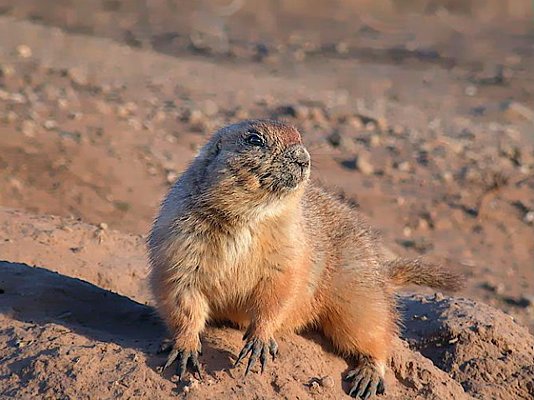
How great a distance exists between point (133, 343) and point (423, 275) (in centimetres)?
192

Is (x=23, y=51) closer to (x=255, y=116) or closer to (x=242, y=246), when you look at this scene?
(x=255, y=116)

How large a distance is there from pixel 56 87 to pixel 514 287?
7.06m

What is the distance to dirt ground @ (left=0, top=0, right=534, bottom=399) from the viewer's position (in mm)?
4801

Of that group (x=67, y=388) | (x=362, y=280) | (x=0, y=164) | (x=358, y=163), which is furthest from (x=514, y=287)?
(x=67, y=388)

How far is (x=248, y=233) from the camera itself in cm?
445

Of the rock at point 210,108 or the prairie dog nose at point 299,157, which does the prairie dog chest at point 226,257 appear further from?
the rock at point 210,108

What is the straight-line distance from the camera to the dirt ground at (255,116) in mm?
4801

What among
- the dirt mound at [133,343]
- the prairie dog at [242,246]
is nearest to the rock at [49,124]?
the dirt mound at [133,343]

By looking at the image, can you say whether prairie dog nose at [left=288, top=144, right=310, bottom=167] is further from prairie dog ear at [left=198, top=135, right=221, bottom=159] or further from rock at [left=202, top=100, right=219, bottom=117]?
rock at [left=202, top=100, right=219, bottom=117]

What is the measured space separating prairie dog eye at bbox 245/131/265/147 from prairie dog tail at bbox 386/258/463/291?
5.21 feet

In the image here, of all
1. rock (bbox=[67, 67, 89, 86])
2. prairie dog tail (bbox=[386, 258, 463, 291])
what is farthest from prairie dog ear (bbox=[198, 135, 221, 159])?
rock (bbox=[67, 67, 89, 86])

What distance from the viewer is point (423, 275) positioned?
5723 millimetres

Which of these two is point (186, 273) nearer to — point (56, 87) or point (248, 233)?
point (248, 233)

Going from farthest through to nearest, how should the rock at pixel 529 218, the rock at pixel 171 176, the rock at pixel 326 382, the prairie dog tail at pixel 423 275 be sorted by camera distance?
the rock at pixel 529 218
the rock at pixel 171 176
the prairie dog tail at pixel 423 275
the rock at pixel 326 382
